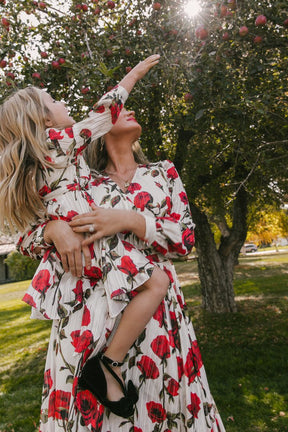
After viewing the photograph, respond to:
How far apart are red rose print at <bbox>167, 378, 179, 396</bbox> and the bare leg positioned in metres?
0.28

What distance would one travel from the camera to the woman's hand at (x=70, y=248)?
1.70m

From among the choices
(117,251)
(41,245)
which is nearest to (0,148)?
(41,245)

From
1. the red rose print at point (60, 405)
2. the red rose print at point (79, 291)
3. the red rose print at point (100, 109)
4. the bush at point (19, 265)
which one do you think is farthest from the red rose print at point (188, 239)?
the bush at point (19, 265)

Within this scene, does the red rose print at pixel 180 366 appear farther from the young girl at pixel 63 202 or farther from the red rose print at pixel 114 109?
the red rose print at pixel 114 109

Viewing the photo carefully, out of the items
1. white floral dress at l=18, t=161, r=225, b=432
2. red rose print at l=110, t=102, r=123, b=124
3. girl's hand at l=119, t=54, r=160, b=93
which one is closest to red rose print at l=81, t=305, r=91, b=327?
white floral dress at l=18, t=161, r=225, b=432

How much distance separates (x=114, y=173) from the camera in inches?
90.2

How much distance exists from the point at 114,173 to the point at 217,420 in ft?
5.21

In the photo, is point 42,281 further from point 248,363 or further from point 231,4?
point 248,363

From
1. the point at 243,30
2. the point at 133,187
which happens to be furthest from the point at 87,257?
the point at 243,30

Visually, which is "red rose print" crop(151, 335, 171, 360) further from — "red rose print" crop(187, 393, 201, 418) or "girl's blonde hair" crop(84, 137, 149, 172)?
"girl's blonde hair" crop(84, 137, 149, 172)

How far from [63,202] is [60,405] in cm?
100

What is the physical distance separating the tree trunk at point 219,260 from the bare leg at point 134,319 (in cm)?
652

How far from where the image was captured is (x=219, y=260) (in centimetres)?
843

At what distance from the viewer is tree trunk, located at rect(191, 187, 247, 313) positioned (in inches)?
325
